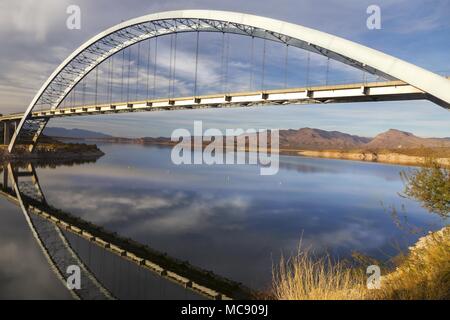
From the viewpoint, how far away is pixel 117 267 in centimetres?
1298

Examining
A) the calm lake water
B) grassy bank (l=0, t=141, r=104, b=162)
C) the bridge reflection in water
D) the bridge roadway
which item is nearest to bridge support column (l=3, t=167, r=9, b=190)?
the calm lake water

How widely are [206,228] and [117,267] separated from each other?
21.2ft

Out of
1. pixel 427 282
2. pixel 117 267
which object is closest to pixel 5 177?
pixel 117 267

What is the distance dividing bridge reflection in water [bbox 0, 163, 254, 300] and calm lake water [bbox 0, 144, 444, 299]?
0.08 m

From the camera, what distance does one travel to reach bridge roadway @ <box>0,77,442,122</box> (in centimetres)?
1623

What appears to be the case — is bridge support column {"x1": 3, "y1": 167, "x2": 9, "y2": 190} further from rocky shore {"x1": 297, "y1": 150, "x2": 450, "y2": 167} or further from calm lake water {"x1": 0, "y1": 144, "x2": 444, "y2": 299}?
rocky shore {"x1": 297, "y1": 150, "x2": 450, "y2": 167}

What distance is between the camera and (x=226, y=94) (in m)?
24.4

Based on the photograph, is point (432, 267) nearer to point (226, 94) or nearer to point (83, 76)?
point (226, 94)

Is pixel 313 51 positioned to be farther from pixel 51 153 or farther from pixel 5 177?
pixel 51 153

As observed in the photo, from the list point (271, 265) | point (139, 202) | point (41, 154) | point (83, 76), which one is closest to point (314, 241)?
point (271, 265)

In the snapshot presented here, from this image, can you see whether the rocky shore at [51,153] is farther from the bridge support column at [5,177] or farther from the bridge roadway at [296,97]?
the bridge roadway at [296,97]

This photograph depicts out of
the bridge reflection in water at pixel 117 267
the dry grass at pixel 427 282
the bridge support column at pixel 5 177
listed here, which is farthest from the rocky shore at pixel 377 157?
the dry grass at pixel 427 282
